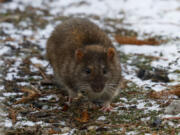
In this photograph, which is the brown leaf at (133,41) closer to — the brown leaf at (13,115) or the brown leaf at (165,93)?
the brown leaf at (165,93)

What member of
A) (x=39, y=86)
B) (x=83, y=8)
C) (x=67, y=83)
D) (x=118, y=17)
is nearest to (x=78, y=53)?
(x=67, y=83)

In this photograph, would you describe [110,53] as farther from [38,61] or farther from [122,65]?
[38,61]

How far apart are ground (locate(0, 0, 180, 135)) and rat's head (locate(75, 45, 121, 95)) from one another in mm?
379

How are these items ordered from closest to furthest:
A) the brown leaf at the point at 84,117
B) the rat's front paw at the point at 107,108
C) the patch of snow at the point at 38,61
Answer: the brown leaf at the point at 84,117
the rat's front paw at the point at 107,108
the patch of snow at the point at 38,61

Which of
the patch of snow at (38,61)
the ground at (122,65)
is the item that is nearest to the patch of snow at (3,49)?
the ground at (122,65)

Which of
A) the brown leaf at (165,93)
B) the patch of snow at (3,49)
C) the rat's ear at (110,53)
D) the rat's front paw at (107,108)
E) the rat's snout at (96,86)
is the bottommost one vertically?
the rat's front paw at (107,108)

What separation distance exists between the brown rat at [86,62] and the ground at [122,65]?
0.26 metres

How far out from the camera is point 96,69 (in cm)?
431

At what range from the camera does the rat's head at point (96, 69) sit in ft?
14.1

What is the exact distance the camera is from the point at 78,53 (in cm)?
454

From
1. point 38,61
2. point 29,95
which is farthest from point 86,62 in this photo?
point 38,61

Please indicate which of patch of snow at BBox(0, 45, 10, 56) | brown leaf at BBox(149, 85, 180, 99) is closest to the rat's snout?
brown leaf at BBox(149, 85, 180, 99)

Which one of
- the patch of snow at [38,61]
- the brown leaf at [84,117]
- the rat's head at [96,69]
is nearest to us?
the brown leaf at [84,117]

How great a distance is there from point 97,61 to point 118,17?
18.2 feet
